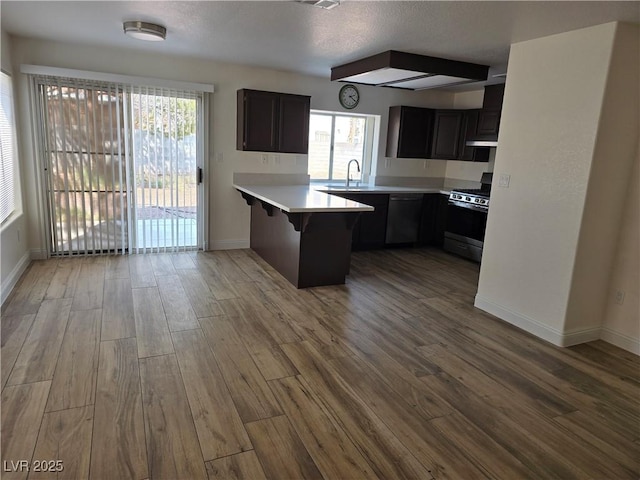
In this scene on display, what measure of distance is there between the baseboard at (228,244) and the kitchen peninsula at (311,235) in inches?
41.0

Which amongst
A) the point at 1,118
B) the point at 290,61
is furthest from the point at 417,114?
the point at 1,118

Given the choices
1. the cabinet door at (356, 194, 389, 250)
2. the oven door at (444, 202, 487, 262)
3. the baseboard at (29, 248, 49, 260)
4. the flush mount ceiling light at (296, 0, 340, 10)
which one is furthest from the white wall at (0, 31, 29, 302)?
the oven door at (444, 202, 487, 262)

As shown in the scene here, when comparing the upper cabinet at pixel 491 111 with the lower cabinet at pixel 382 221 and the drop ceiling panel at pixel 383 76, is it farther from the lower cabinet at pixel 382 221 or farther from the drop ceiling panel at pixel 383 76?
the drop ceiling panel at pixel 383 76

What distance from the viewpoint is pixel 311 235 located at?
170 inches

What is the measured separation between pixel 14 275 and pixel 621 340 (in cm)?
525

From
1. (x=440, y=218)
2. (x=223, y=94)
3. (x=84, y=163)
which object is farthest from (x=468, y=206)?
(x=84, y=163)

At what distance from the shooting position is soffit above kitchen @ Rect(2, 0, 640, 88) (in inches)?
112

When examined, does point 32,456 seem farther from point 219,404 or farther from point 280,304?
point 280,304

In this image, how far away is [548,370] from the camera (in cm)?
297

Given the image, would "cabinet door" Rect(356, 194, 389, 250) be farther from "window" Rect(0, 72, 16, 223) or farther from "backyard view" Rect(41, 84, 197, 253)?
"window" Rect(0, 72, 16, 223)

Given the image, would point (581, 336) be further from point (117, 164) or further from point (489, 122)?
point (117, 164)

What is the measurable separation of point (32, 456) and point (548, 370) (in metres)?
3.01

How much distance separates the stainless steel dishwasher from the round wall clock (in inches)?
56.0

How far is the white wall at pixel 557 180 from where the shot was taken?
3072mm
